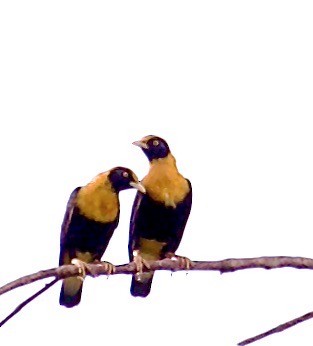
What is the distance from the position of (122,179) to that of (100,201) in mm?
220

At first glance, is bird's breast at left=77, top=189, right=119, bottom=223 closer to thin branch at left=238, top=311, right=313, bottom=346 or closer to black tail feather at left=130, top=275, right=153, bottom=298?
black tail feather at left=130, top=275, right=153, bottom=298

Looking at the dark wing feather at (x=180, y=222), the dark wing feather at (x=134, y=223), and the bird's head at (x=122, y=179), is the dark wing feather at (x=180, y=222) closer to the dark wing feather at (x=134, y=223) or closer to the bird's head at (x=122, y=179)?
the dark wing feather at (x=134, y=223)

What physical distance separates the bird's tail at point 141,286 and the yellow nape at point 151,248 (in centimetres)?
31

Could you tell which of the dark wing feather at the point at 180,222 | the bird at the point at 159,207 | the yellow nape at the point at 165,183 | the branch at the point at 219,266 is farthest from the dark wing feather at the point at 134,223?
the branch at the point at 219,266

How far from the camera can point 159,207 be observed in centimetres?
533

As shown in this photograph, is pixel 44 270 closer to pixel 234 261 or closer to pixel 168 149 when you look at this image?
pixel 234 261

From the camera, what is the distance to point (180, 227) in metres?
5.57

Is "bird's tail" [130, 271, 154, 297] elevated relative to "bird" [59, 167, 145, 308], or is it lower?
lower

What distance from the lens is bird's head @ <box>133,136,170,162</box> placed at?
5.48 m

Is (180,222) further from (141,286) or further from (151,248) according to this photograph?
(141,286)

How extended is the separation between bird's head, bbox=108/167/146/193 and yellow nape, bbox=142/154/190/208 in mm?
141

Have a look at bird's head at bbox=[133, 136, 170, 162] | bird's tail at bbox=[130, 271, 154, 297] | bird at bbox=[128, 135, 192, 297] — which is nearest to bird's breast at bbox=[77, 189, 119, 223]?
bird at bbox=[128, 135, 192, 297]

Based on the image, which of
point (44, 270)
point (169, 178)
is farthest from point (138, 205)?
point (44, 270)

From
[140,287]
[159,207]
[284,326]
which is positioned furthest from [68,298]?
[284,326]
